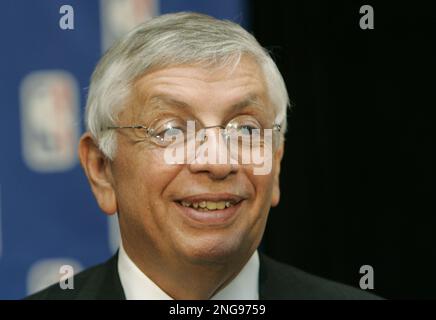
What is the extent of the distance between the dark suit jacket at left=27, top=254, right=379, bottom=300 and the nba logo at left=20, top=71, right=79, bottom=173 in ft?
3.04

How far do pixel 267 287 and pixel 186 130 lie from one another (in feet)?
1.92

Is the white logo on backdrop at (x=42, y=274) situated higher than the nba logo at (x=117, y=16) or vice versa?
the nba logo at (x=117, y=16)

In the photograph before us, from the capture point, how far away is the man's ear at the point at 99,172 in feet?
8.77

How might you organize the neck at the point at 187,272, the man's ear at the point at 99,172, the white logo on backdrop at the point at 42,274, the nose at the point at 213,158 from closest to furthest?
the nose at the point at 213,158 < the neck at the point at 187,272 < the man's ear at the point at 99,172 < the white logo on backdrop at the point at 42,274

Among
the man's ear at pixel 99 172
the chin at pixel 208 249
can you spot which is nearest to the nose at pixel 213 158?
the chin at pixel 208 249

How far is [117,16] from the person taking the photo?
3.72 metres

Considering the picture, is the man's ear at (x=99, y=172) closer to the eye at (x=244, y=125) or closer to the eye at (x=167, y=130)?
the eye at (x=167, y=130)

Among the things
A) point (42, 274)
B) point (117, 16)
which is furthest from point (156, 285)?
point (117, 16)

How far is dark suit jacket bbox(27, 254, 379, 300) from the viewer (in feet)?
8.89

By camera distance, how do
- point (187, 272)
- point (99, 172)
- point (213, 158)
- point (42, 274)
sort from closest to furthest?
point (213, 158), point (187, 272), point (99, 172), point (42, 274)

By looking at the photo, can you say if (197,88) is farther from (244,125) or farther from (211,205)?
(211,205)

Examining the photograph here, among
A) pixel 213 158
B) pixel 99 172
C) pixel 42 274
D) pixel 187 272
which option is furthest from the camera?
pixel 42 274

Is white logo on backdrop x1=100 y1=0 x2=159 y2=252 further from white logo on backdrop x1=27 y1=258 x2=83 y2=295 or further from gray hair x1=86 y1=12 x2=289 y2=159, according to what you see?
gray hair x1=86 y1=12 x2=289 y2=159

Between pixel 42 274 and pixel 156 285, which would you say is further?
pixel 42 274
